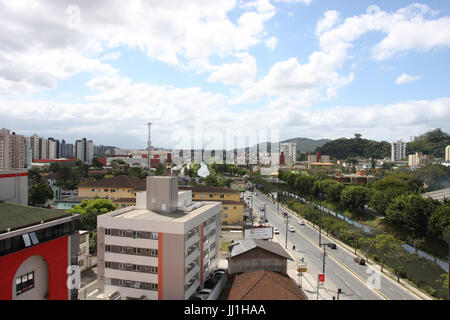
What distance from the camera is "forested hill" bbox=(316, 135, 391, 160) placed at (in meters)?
84.4

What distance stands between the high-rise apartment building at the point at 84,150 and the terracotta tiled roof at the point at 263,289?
2929 inches

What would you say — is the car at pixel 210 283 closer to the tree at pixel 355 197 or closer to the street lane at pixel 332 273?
the street lane at pixel 332 273

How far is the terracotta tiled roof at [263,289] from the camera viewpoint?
8.70 m

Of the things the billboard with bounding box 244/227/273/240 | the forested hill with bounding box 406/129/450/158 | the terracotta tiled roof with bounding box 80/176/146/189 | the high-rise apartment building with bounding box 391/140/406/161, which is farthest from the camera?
the high-rise apartment building with bounding box 391/140/406/161

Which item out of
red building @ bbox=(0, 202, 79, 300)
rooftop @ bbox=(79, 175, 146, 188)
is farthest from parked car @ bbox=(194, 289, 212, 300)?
rooftop @ bbox=(79, 175, 146, 188)

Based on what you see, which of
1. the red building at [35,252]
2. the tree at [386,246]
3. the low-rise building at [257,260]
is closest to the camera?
the red building at [35,252]

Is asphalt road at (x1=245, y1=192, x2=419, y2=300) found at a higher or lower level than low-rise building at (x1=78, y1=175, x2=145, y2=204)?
lower

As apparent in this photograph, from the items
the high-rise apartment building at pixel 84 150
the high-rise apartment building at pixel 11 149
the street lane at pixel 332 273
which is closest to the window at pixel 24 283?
the street lane at pixel 332 273

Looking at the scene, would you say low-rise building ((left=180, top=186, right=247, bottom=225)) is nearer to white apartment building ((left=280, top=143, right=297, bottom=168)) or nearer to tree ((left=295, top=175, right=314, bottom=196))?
tree ((left=295, top=175, right=314, bottom=196))

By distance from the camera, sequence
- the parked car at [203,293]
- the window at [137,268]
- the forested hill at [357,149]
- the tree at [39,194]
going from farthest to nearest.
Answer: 1. the forested hill at [357,149]
2. the tree at [39,194]
3. the parked car at [203,293]
4. the window at [137,268]

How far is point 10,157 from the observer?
41.0 metres

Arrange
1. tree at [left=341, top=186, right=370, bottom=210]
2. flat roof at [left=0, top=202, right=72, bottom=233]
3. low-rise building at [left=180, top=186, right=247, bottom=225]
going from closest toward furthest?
flat roof at [left=0, top=202, right=72, bottom=233]
low-rise building at [left=180, top=186, right=247, bottom=225]
tree at [left=341, top=186, right=370, bottom=210]

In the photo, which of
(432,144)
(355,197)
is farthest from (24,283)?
(432,144)
